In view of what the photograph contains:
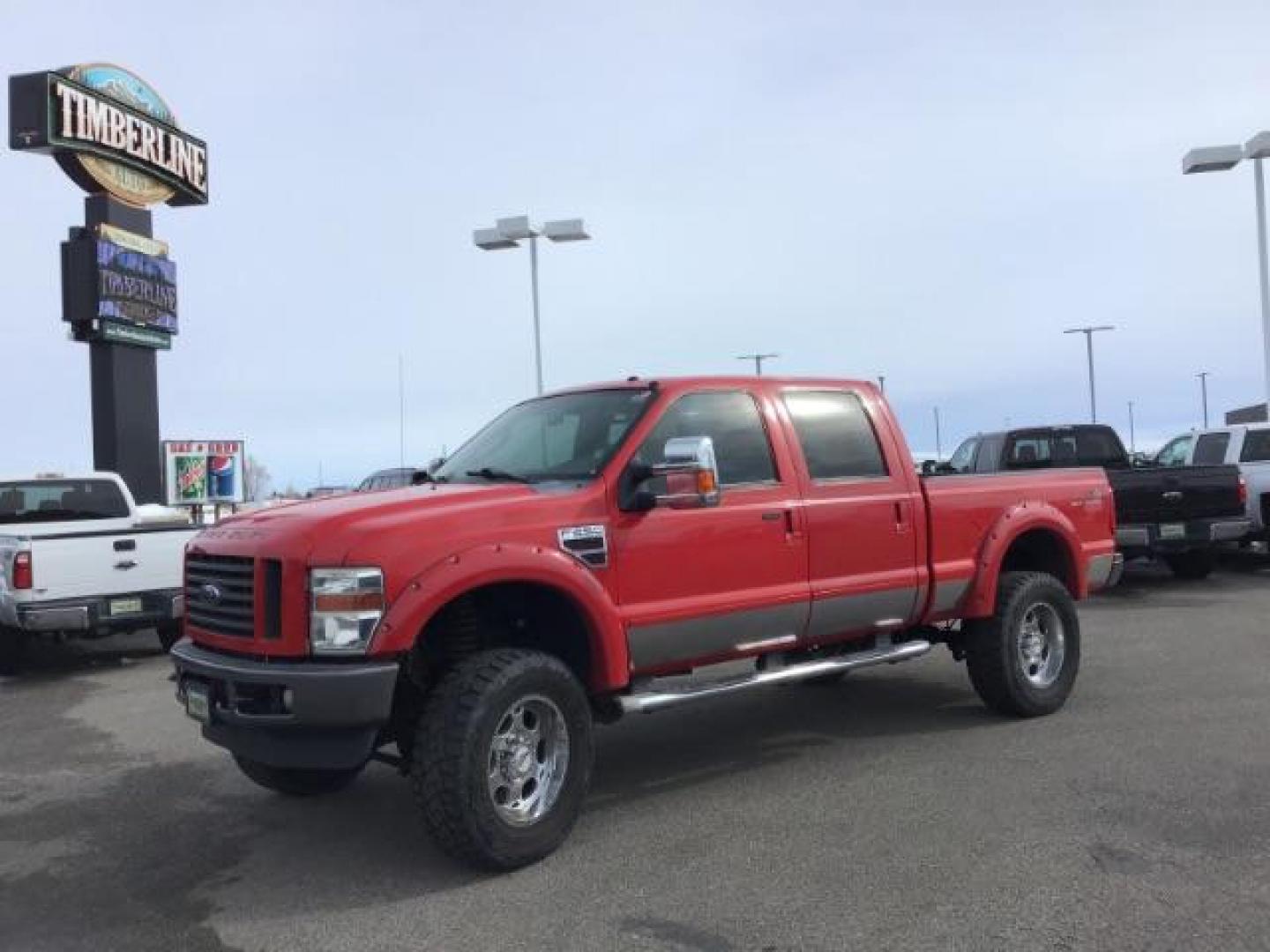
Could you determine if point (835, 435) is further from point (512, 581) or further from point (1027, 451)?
point (1027, 451)

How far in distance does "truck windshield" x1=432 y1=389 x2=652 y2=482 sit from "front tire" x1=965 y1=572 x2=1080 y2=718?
281 cm

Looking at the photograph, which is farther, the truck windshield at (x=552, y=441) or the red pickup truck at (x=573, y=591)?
the truck windshield at (x=552, y=441)

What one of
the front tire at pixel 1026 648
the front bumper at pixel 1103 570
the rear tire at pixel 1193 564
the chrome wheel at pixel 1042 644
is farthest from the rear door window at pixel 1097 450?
the chrome wheel at pixel 1042 644

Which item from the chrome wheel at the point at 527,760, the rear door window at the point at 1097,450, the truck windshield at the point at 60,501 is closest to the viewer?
the chrome wheel at the point at 527,760

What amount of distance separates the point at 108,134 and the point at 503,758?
18903 millimetres

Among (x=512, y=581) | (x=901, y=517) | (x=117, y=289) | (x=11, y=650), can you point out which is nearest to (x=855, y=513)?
A: (x=901, y=517)

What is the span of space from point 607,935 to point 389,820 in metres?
1.87

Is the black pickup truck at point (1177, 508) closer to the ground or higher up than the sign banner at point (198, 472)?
closer to the ground

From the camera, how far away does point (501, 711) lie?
458cm

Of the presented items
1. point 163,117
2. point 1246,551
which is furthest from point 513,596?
point 163,117

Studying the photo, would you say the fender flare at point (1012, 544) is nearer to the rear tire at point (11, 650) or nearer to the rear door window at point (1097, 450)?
the rear door window at point (1097, 450)

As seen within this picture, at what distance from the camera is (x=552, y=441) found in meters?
5.78

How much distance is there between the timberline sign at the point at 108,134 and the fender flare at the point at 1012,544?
59.2ft

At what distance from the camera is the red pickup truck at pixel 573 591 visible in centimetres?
446
